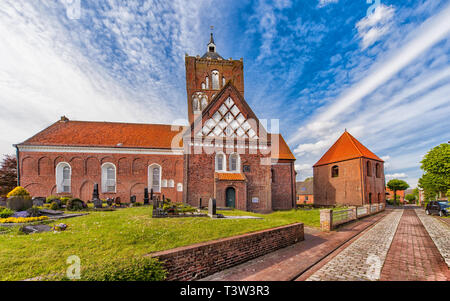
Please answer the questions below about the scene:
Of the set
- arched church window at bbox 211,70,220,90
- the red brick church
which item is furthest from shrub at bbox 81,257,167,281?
arched church window at bbox 211,70,220,90

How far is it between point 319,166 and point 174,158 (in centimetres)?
2231

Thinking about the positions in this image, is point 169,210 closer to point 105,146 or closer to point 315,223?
point 315,223

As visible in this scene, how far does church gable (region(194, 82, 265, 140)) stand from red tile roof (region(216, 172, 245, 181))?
3.61 metres

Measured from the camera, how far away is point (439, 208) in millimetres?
18391

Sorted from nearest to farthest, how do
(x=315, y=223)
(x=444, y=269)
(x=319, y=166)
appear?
(x=444, y=269) → (x=315, y=223) → (x=319, y=166)

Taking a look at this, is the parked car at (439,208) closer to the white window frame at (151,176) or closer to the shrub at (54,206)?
the white window frame at (151,176)

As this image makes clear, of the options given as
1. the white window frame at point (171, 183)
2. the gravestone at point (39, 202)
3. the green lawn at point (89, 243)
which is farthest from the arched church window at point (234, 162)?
the gravestone at point (39, 202)

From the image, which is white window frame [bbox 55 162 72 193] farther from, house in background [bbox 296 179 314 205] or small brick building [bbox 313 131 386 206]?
house in background [bbox 296 179 314 205]

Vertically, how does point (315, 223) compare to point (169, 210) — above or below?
below

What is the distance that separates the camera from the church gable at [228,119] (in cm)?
1797

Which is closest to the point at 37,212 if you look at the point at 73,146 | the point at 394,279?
the point at 394,279

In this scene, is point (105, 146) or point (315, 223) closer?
point (315, 223)

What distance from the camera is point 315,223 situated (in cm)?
1276
